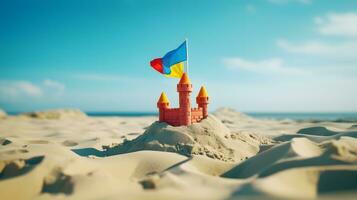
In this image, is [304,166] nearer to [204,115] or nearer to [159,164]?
[159,164]

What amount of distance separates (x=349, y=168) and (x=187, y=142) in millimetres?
5229

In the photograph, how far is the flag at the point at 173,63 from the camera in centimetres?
1140

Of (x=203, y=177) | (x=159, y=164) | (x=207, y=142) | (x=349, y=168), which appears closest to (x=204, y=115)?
(x=207, y=142)

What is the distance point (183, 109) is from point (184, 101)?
11.8 inches

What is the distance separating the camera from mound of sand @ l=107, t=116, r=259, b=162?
9586 mm

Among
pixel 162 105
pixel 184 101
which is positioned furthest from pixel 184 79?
pixel 162 105

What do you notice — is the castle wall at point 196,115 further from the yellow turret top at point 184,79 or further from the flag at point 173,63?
the flag at point 173,63

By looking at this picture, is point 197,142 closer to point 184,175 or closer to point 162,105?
point 162,105

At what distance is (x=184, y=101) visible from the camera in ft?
35.6

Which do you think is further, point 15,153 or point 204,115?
point 204,115

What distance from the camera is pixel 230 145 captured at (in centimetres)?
1042

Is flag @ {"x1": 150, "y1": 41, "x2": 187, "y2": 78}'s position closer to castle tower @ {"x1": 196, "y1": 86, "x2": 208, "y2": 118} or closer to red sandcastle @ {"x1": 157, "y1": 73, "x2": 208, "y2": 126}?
red sandcastle @ {"x1": 157, "y1": 73, "x2": 208, "y2": 126}

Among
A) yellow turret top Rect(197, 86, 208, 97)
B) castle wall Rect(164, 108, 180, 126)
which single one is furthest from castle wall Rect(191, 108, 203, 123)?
yellow turret top Rect(197, 86, 208, 97)

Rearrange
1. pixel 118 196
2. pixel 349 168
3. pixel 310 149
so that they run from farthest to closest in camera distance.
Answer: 1. pixel 310 149
2. pixel 349 168
3. pixel 118 196
